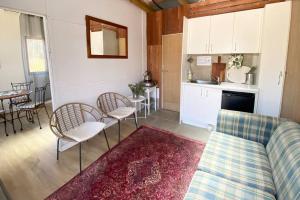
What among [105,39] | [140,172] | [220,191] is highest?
[105,39]

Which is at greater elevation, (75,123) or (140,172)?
(75,123)

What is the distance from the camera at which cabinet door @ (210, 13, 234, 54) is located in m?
3.00

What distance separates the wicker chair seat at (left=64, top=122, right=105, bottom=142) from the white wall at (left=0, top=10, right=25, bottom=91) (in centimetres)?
344

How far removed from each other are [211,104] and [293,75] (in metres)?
1.25

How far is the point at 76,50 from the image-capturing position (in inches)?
104

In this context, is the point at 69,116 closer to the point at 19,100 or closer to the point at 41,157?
the point at 41,157

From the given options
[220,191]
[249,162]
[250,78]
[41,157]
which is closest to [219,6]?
[250,78]

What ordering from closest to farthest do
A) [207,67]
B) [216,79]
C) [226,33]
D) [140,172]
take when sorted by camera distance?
[140,172], [226,33], [216,79], [207,67]

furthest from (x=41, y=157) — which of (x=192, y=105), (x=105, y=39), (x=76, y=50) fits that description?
(x=192, y=105)

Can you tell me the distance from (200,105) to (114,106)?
5.64 ft

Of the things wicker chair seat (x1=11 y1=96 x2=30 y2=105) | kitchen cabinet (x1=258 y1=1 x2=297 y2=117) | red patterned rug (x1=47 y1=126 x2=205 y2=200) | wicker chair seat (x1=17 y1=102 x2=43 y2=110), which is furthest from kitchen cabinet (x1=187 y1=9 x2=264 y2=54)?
wicker chair seat (x1=11 y1=96 x2=30 y2=105)

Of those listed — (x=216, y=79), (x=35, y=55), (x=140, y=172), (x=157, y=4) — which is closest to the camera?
(x=140, y=172)

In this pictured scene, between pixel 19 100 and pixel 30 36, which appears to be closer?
pixel 19 100

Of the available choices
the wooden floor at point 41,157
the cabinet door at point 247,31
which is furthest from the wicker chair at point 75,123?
the cabinet door at point 247,31
